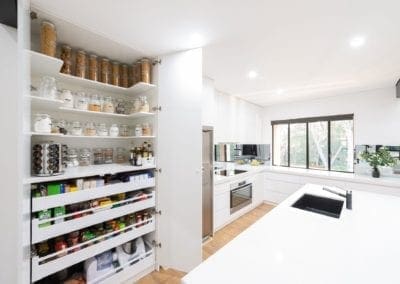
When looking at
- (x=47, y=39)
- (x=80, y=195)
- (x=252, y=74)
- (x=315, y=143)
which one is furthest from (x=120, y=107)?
(x=315, y=143)

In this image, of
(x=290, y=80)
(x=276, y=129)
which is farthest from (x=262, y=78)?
Answer: (x=276, y=129)

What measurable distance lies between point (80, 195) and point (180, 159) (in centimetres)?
86

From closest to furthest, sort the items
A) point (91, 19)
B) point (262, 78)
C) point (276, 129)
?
point (91, 19)
point (262, 78)
point (276, 129)

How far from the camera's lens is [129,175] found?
67.8 inches

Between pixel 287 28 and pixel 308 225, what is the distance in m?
1.46

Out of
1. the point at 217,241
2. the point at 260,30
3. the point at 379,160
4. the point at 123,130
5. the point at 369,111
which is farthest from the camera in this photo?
the point at 369,111

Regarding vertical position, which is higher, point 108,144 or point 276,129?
point 276,129

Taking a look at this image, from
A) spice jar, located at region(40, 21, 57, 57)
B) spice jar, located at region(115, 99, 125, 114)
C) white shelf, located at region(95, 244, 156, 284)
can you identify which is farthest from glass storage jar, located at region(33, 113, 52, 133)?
white shelf, located at region(95, 244, 156, 284)

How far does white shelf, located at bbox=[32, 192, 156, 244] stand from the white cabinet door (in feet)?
0.67

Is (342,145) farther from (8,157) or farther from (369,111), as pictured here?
(8,157)

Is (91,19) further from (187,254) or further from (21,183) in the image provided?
(187,254)

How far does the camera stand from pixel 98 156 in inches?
72.3

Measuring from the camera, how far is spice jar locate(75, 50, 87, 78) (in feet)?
5.11

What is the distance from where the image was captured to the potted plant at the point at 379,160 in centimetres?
278
